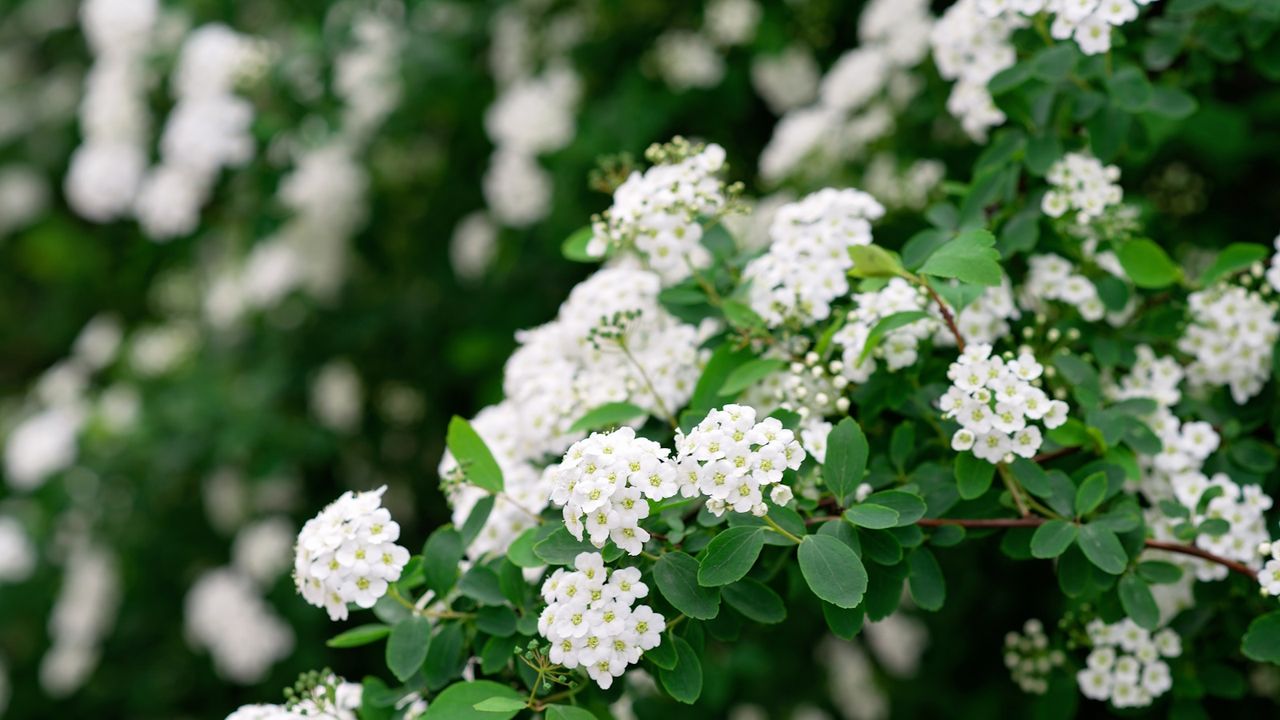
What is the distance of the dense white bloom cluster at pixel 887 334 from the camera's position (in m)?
1.76

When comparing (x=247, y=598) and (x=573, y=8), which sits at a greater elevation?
(x=573, y=8)

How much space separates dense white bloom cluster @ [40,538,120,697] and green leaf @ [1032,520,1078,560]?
3753 mm

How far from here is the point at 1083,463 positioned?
1.83 meters

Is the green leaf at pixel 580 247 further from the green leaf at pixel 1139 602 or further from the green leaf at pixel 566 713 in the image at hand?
the green leaf at pixel 1139 602

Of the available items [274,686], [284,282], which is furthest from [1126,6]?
[274,686]

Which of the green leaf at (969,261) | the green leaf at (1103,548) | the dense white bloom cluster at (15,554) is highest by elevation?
the green leaf at (969,261)

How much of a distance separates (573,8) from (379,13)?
0.70 metres

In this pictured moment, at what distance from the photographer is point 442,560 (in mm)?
1690

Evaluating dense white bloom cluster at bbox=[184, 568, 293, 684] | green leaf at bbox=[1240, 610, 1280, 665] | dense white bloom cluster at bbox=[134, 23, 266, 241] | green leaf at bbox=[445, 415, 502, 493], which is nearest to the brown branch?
green leaf at bbox=[1240, 610, 1280, 665]

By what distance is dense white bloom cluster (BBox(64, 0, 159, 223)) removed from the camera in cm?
367

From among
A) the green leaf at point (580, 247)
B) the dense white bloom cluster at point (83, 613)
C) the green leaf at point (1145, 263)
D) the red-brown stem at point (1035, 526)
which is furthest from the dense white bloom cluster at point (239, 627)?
the green leaf at point (1145, 263)

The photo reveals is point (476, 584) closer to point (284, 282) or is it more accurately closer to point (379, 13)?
point (379, 13)

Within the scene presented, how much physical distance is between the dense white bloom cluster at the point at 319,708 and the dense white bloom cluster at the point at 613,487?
50 cm

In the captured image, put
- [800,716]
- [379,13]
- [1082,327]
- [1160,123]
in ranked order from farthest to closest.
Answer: [800,716], [379,13], [1160,123], [1082,327]
